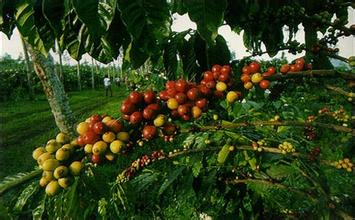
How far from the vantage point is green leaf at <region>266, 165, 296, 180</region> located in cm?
202

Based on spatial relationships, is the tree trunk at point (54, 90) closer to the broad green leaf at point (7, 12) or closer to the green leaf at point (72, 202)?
the broad green leaf at point (7, 12)

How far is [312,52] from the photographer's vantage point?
1714 mm

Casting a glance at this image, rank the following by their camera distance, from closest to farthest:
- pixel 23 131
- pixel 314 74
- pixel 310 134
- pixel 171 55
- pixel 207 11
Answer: pixel 207 11 → pixel 314 74 → pixel 171 55 → pixel 310 134 → pixel 23 131

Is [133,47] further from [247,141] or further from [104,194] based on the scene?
[247,141]

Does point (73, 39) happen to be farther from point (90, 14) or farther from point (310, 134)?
point (310, 134)

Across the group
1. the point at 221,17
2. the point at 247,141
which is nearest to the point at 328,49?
the point at 247,141

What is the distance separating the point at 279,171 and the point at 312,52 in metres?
0.64

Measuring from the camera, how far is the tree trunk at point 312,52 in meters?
1.72

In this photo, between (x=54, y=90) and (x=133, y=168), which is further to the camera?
(x=54, y=90)

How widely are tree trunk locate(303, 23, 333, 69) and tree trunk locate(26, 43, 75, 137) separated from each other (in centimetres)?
→ 639

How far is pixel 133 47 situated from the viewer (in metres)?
1.43

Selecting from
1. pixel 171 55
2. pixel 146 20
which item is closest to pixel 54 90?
pixel 171 55

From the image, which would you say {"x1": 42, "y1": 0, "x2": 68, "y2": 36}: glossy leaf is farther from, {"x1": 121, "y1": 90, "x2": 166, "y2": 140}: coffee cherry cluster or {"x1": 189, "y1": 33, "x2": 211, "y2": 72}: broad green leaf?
{"x1": 189, "y1": 33, "x2": 211, "y2": 72}: broad green leaf

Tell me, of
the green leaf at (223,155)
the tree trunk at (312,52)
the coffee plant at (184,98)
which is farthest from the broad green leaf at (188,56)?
the tree trunk at (312,52)
